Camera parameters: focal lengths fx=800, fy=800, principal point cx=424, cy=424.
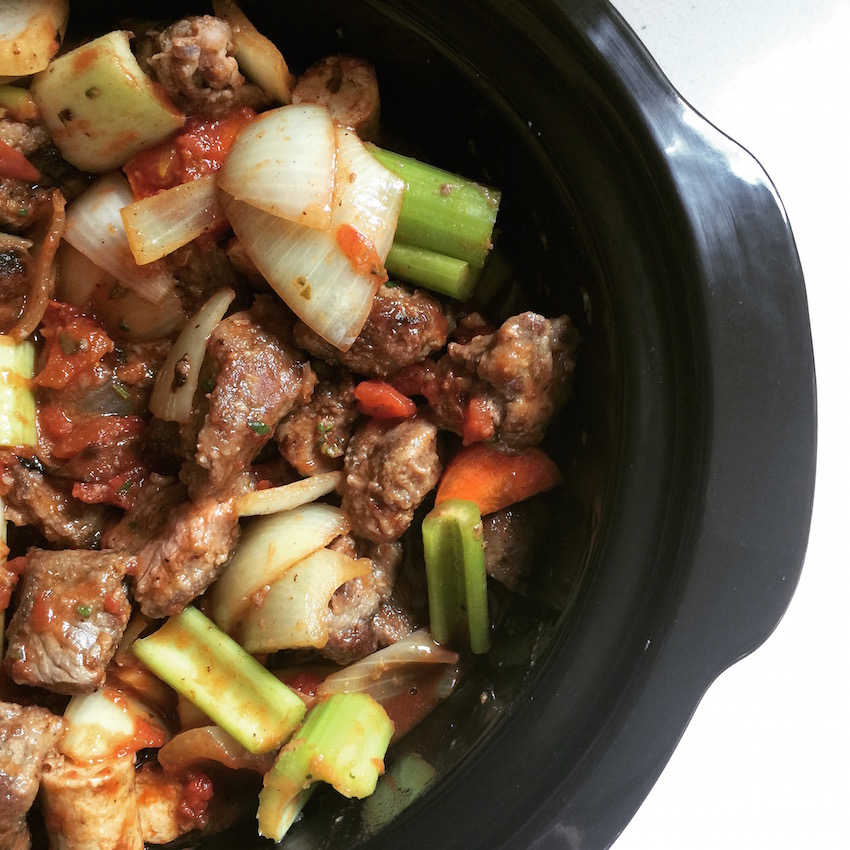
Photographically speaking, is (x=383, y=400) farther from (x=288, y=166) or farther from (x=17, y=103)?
(x=17, y=103)

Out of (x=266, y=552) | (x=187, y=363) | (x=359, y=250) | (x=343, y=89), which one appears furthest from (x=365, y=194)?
(x=266, y=552)

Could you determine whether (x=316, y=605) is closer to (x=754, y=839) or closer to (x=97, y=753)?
(x=97, y=753)

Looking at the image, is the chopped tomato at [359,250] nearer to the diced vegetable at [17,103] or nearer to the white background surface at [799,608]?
the diced vegetable at [17,103]

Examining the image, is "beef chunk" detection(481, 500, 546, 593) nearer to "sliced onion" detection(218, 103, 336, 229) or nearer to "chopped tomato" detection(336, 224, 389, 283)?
"chopped tomato" detection(336, 224, 389, 283)

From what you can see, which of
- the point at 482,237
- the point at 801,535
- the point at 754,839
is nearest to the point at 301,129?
the point at 482,237

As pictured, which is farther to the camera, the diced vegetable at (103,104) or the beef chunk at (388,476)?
the beef chunk at (388,476)

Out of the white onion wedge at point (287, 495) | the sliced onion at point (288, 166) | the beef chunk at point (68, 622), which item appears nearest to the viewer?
the sliced onion at point (288, 166)

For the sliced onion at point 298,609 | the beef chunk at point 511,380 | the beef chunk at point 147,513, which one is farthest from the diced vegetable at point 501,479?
the beef chunk at point 147,513
